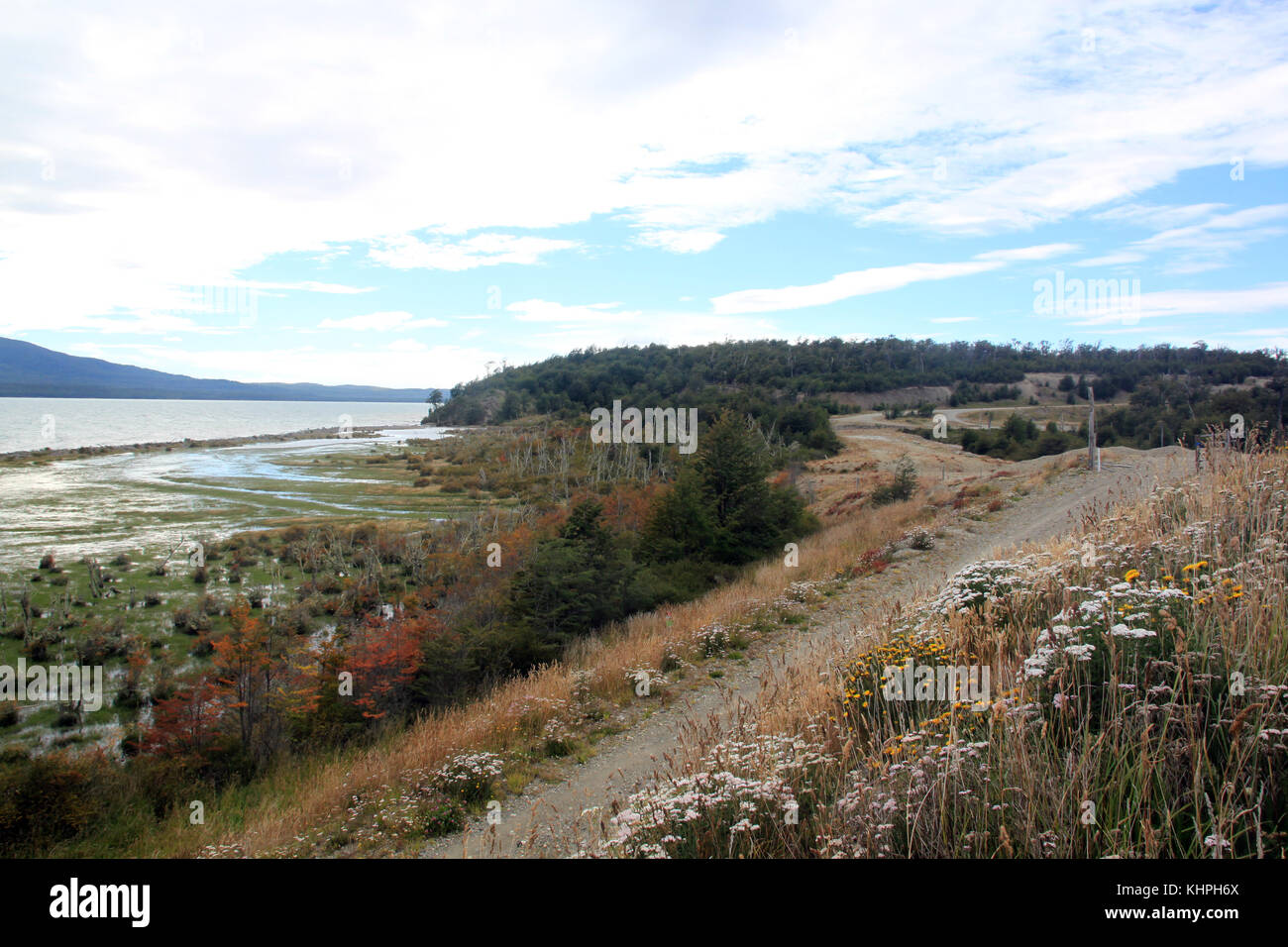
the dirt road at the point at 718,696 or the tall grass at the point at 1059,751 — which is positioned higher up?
the tall grass at the point at 1059,751

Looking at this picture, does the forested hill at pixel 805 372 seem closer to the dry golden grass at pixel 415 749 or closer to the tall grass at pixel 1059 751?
the dry golden grass at pixel 415 749

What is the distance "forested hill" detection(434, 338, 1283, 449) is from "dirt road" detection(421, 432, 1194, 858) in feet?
134

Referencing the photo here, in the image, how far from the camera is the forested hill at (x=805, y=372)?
67562 millimetres

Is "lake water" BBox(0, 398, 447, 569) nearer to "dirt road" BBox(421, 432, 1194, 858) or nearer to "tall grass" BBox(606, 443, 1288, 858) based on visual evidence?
"dirt road" BBox(421, 432, 1194, 858)

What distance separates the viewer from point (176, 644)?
21.8m

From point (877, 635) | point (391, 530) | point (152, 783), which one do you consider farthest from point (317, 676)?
point (391, 530)

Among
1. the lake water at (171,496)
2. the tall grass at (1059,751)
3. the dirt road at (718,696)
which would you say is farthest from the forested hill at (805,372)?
the tall grass at (1059,751)

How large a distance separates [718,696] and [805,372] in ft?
311

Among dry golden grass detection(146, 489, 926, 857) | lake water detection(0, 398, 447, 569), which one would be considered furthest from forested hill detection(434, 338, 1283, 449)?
dry golden grass detection(146, 489, 926, 857)

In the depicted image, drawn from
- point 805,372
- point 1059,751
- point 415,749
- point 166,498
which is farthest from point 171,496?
point 805,372

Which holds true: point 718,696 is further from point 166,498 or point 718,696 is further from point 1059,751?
point 166,498

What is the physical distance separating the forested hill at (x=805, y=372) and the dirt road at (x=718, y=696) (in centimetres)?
4078
